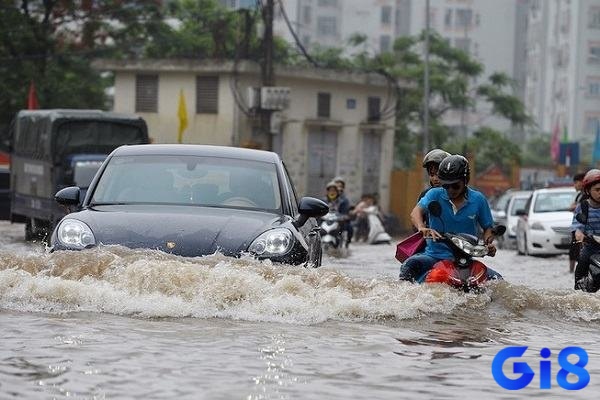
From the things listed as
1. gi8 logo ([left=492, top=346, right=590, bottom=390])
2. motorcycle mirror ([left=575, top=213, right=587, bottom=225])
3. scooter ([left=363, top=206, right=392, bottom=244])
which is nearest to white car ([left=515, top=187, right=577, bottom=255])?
scooter ([left=363, top=206, right=392, bottom=244])

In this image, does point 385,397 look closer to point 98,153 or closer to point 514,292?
point 514,292

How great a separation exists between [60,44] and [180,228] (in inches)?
1594

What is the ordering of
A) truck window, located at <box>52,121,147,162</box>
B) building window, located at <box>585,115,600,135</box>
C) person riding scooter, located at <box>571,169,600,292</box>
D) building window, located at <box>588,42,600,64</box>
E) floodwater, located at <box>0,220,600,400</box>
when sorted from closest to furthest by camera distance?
floodwater, located at <box>0,220,600,400</box> < person riding scooter, located at <box>571,169,600,292</box> < truck window, located at <box>52,121,147,162</box> < building window, located at <box>588,42,600,64</box> < building window, located at <box>585,115,600,135</box>

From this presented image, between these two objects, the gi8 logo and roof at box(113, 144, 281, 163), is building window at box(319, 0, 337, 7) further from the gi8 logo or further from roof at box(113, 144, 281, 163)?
the gi8 logo

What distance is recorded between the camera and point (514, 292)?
13.3 metres

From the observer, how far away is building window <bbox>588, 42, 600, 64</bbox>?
11669 cm

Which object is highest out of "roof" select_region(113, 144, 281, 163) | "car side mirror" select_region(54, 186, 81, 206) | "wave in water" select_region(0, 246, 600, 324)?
"roof" select_region(113, 144, 281, 163)

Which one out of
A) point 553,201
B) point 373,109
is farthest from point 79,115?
point 373,109

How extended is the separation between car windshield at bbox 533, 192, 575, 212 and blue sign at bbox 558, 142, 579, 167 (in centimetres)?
4131

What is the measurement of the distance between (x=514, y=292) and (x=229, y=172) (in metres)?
2.51

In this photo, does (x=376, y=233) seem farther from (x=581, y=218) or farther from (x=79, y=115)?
(x=581, y=218)

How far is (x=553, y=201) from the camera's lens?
3462 centimetres

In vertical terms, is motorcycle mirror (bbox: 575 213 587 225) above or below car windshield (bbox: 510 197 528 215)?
above

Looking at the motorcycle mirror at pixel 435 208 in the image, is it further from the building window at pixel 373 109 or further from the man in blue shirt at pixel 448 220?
the building window at pixel 373 109
